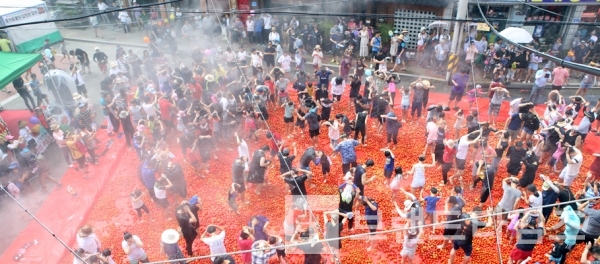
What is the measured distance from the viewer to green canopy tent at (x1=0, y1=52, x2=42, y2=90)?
39.7 ft

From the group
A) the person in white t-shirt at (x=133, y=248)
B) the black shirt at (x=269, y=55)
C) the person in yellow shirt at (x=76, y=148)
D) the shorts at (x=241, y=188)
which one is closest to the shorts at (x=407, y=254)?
the shorts at (x=241, y=188)

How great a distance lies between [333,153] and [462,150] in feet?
11.1

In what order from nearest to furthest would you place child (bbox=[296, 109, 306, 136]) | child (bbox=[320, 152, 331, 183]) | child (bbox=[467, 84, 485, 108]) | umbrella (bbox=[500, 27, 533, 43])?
child (bbox=[320, 152, 331, 183]) → child (bbox=[296, 109, 306, 136]) → child (bbox=[467, 84, 485, 108]) → umbrella (bbox=[500, 27, 533, 43])

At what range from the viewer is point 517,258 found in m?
7.73

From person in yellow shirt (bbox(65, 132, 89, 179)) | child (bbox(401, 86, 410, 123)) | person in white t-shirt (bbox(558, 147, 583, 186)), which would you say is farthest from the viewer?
child (bbox(401, 86, 410, 123))

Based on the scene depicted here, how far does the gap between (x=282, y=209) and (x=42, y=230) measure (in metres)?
5.40

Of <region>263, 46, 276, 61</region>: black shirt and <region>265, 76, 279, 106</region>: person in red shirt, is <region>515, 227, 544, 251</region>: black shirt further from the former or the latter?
<region>263, 46, 276, 61</region>: black shirt

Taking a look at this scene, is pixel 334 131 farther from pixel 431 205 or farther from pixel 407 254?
pixel 407 254

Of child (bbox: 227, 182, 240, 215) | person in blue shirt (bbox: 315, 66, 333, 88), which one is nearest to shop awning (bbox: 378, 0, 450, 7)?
person in blue shirt (bbox: 315, 66, 333, 88)

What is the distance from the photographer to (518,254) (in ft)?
25.1

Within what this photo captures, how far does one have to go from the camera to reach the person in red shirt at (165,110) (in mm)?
12109

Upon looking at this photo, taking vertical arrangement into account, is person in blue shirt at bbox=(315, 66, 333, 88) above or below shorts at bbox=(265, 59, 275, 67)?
above

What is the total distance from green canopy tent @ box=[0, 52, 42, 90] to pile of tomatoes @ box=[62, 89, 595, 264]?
398cm

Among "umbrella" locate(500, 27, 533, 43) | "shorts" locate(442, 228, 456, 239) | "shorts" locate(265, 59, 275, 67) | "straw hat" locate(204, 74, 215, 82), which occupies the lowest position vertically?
"shorts" locate(442, 228, 456, 239)
